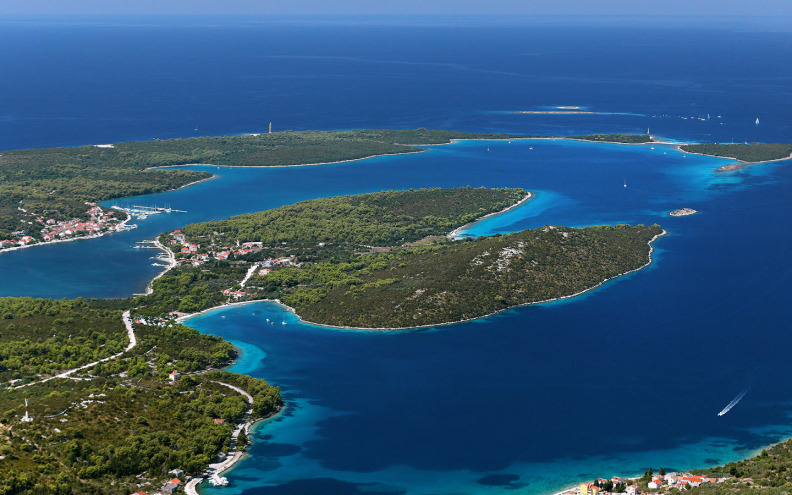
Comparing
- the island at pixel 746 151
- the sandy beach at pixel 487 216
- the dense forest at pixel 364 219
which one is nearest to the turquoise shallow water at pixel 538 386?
the sandy beach at pixel 487 216

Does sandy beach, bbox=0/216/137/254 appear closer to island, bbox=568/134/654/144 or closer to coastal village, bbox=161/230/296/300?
coastal village, bbox=161/230/296/300

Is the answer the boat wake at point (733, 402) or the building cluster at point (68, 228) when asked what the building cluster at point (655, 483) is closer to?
the boat wake at point (733, 402)

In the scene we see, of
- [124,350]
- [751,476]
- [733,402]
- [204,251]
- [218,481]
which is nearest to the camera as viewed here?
[751,476]

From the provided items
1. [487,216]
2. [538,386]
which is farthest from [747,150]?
[538,386]

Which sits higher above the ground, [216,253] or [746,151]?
[746,151]

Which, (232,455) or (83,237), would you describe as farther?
(83,237)

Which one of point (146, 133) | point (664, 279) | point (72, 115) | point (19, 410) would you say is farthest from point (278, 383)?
point (72, 115)

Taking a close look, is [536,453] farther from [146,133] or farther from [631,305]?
[146,133]

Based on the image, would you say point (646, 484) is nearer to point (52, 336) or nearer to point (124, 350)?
point (124, 350)
